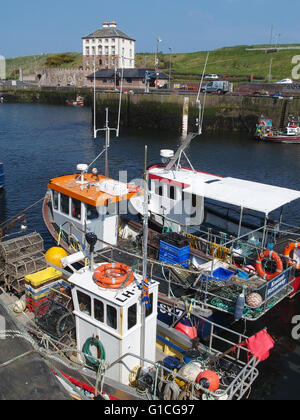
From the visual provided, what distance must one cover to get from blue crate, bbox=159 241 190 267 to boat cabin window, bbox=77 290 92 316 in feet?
15.8

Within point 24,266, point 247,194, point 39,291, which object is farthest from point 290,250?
point 24,266

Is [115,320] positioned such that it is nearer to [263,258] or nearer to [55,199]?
[263,258]

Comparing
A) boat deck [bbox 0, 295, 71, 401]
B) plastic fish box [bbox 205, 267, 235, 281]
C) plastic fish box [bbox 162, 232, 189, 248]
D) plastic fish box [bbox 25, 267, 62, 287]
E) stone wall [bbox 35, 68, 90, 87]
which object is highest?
stone wall [bbox 35, 68, 90, 87]

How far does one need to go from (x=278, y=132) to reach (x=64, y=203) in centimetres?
4511

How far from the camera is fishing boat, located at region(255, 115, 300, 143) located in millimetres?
51188

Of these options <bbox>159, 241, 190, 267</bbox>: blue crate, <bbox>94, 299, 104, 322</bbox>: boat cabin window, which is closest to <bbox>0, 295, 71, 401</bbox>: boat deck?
<bbox>94, 299, 104, 322</bbox>: boat cabin window

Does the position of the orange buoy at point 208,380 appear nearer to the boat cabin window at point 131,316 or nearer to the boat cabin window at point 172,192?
the boat cabin window at point 131,316

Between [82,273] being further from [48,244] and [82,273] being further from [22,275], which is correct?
[48,244]

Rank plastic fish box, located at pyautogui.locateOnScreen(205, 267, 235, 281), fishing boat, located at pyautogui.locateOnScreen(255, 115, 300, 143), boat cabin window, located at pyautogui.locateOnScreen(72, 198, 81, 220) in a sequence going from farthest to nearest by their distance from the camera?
1. fishing boat, located at pyautogui.locateOnScreen(255, 115, 300, 143)
2. boat cabin window, located at pyautogui.locateOnScreen(72, 198, 81, 220)
3. plastic fish box, located at pyautogui.locateOnScreen(205, 267, 235, 281)

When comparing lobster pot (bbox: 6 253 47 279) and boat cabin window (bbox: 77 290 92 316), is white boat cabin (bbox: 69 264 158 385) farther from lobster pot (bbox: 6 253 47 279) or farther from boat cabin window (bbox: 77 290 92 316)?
lobster pot (bbox: 6 253 47 279)
